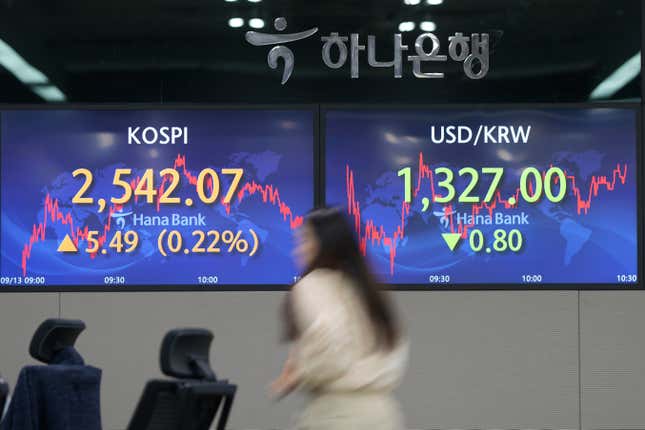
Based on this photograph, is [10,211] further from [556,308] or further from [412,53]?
[556,308]

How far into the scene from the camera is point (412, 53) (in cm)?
1114

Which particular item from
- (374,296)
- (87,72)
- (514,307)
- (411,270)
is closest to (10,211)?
(87,72)

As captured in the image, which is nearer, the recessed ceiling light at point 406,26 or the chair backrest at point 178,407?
the chair backrest at point 178,407

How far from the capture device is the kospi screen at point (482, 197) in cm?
1093

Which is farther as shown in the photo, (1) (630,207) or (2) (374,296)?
(1) (630,207)

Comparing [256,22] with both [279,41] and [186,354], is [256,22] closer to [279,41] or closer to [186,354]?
[279,41]

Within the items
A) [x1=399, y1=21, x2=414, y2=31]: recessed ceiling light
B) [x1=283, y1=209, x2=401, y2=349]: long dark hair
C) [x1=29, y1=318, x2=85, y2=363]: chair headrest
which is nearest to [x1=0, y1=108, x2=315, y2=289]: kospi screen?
[x1=399, y1=21, x2=414, y2=31]: recessed ceiling light

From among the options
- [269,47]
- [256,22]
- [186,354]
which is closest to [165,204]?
[269,47]

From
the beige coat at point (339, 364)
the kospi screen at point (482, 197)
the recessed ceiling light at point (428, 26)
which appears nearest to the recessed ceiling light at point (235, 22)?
the kospi screen at point (482, 197)

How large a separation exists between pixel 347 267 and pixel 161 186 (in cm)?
568

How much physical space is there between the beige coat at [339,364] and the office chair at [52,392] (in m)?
2.60

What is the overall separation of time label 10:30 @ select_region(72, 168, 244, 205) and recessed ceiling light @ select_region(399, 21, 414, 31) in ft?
5.33

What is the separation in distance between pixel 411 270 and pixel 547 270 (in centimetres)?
101

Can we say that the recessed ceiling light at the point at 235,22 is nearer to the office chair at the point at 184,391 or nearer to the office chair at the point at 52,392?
the office chair at the point at 52,392
